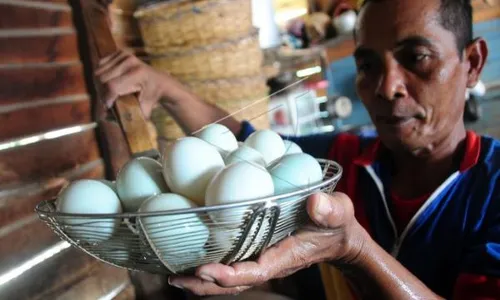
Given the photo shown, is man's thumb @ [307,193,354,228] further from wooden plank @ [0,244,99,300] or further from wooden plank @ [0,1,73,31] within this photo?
wooden plank @ [0,1,73,31]

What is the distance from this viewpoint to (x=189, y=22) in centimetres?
132

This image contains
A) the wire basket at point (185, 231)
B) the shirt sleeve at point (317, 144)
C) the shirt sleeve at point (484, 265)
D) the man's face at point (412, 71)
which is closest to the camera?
the wire basket at point (185, 231)

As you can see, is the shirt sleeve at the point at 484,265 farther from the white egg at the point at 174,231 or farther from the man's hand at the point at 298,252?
the white egg at the point at 174,231

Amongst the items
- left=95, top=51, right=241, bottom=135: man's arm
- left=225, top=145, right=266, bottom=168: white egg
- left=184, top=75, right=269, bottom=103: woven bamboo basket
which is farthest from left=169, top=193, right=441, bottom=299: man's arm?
left=184, top=75, right=269, bottom=103: woven bamboo basket

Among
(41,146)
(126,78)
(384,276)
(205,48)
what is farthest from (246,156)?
(205,48)

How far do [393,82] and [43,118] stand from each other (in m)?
0.75

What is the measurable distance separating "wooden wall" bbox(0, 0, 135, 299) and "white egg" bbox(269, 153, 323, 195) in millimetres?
592

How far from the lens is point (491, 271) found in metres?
Answer: 0.81

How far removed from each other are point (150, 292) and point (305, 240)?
790 millimetres

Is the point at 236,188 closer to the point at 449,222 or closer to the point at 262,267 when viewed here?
the point at 262,267

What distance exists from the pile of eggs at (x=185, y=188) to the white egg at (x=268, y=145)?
0.02 meters

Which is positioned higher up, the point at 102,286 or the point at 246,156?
the point at 246,156

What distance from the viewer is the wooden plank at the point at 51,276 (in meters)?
0.87

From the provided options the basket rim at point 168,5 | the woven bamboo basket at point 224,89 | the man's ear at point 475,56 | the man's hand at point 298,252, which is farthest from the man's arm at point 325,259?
the basket rim at point 168,5
